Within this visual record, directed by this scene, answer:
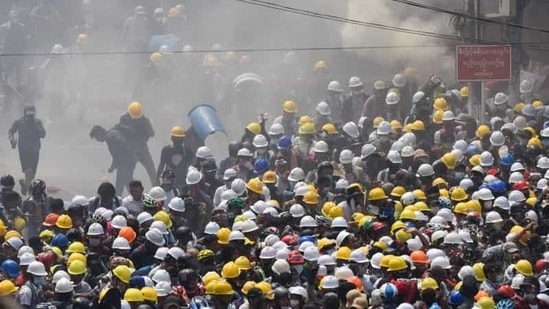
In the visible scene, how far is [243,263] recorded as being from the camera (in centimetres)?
1384

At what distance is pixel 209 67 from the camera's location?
27047mm

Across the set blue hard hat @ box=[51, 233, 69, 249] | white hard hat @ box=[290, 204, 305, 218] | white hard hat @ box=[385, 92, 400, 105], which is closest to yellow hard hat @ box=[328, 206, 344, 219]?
A: white hard hat @ box=[290, 204, 305, 218]

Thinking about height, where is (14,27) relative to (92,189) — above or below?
above

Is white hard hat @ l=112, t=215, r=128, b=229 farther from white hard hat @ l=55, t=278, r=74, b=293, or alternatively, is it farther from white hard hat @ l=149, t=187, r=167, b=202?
white hard hat @ l=55, t=278, r=74, b=293

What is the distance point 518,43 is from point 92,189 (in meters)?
7.17

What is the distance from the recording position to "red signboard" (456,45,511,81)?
21.4 meters

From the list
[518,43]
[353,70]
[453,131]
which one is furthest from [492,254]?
[353,70]

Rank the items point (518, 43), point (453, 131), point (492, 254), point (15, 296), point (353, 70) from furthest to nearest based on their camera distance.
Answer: point (353, 70)
point (518, 43)
point (453, 131)
point (492, 254)
point (15, 296)

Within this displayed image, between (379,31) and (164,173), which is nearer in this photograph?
(164,173)

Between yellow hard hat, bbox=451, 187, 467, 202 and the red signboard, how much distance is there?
4.76 meters

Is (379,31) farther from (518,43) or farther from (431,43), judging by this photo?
(518,43)

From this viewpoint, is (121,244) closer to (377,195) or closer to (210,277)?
(210,277)

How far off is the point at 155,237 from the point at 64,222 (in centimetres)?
127

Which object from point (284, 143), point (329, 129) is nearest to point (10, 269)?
point (284, 143)
